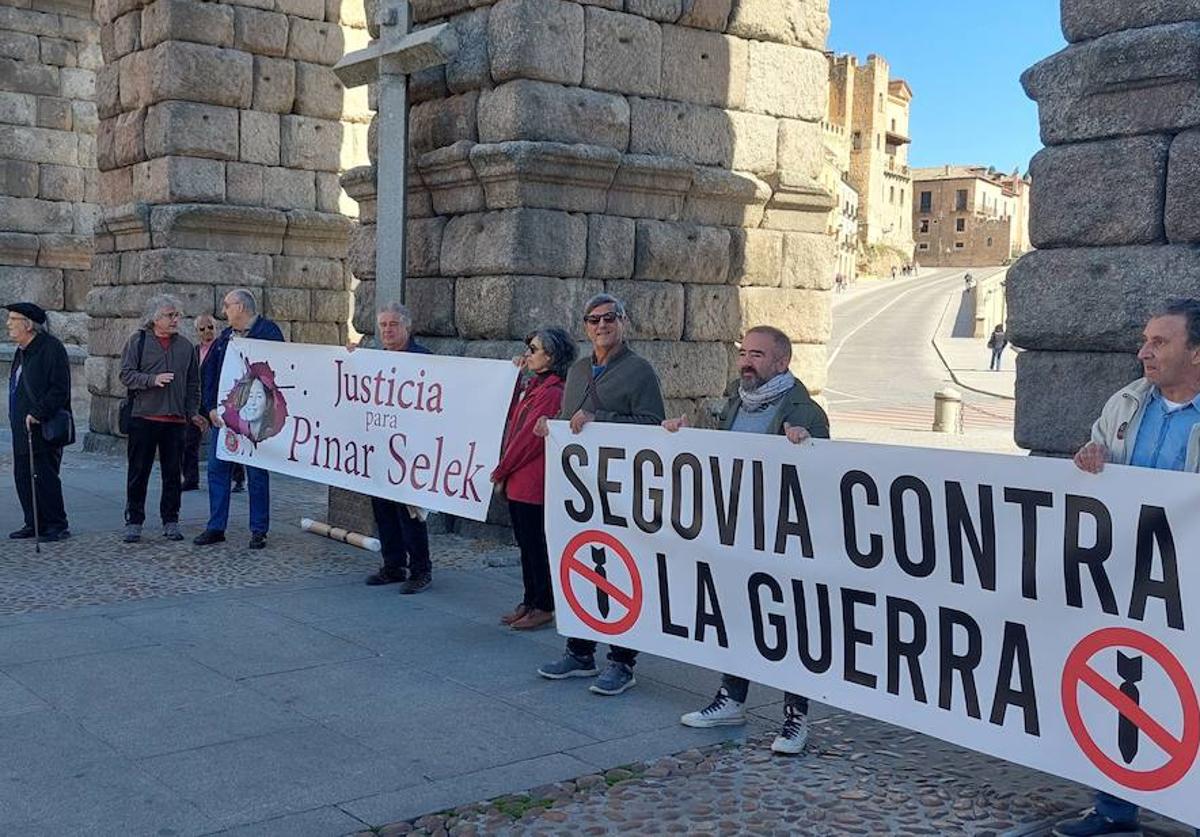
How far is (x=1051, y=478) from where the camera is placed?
12.8ft

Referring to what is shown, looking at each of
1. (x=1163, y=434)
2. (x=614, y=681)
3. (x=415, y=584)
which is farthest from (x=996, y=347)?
(x=1163, y=434)

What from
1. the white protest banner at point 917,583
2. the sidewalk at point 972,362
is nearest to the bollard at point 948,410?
the sidewalk at point 972,362

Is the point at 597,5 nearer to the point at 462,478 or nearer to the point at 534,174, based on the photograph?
the point at 534,174

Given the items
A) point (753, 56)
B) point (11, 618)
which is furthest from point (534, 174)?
point (11, 618)

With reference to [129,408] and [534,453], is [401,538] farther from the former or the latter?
[129,408]

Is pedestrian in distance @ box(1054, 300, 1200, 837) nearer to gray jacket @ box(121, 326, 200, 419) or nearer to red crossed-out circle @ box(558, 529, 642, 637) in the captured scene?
red crossed-out circle @ box(558, 529, 642, 637)

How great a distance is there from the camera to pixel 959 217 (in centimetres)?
12450

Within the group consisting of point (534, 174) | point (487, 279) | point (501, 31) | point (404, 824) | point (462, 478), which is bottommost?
point (404, 824)

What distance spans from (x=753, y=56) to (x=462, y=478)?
4.52 m

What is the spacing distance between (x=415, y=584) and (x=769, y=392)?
2960 mm

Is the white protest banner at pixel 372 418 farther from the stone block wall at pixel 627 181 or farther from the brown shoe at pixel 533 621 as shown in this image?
Result: the stone block wall at pixel 627 181

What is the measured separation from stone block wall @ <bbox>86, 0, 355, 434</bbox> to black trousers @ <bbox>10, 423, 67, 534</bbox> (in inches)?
158

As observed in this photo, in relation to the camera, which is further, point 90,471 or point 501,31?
point 90,471

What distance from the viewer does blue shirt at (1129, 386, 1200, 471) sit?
3848mm
